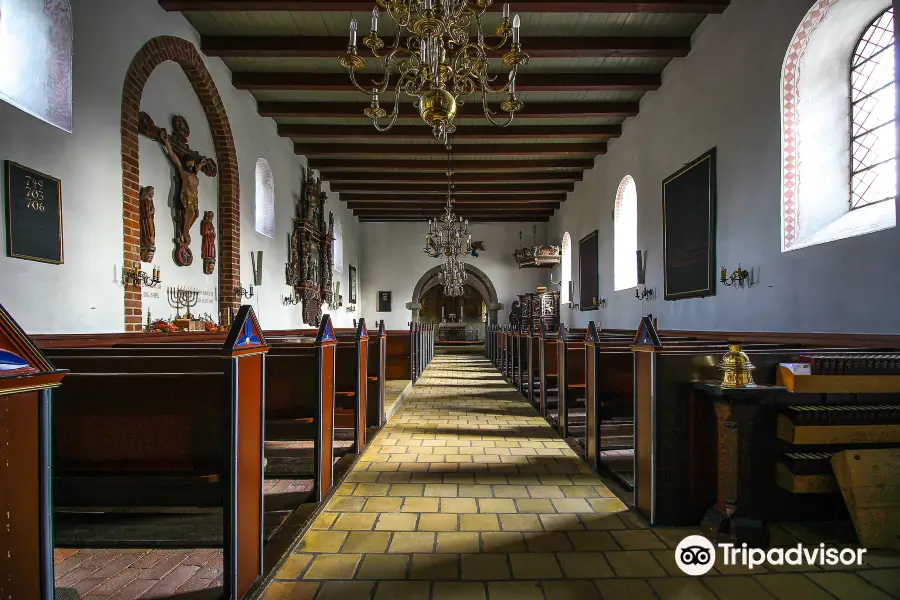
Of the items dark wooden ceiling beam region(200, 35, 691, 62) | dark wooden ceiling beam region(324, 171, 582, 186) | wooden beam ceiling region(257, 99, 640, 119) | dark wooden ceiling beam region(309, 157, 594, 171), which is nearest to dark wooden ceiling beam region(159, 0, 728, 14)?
dark wooden ceiling beam region(200, 35, 691, 62)

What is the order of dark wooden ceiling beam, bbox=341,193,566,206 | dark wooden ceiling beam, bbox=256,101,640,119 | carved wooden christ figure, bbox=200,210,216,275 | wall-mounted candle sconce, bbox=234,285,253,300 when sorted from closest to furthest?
1. carved wooden christ figure, bbox=200,210,216,275
2. wall-mounted candle sconce, bbox=234,285,253,300
3. dark wooden ceiling beam, bbox=256,101,640,119
4. dark wooden ceiling beam, bbox=341,193,566,206

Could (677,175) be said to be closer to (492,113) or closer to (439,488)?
(492,113)

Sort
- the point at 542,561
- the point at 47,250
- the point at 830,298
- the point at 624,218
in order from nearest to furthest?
the point at 542,561, the point at 47,250, the point at 830,298, the point at 624,218

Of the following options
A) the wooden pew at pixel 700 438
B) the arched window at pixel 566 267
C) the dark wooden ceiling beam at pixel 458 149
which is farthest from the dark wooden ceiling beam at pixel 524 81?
the arched window at pixel 566 267

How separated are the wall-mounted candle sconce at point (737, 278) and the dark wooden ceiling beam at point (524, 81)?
3.14 metres

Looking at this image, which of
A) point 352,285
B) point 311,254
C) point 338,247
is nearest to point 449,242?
point 311,254

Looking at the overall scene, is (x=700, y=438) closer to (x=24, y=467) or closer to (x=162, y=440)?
(x=162, y=440)

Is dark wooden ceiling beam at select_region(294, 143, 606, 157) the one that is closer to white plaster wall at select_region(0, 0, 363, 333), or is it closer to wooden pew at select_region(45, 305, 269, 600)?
white plaster wall at select_region(0, 0, 363, 333)

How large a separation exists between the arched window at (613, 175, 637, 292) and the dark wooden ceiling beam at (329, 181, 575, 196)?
127 inches

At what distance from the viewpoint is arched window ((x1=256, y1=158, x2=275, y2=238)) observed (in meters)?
8.00

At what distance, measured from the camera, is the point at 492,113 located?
752 cm

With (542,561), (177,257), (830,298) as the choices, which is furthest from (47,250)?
(830,298)

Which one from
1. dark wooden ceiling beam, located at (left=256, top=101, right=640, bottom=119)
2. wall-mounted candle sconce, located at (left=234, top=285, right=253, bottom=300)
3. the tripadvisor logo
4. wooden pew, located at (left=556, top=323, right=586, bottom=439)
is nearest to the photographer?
the tripadvisor logo

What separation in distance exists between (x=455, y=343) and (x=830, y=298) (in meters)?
16.4
